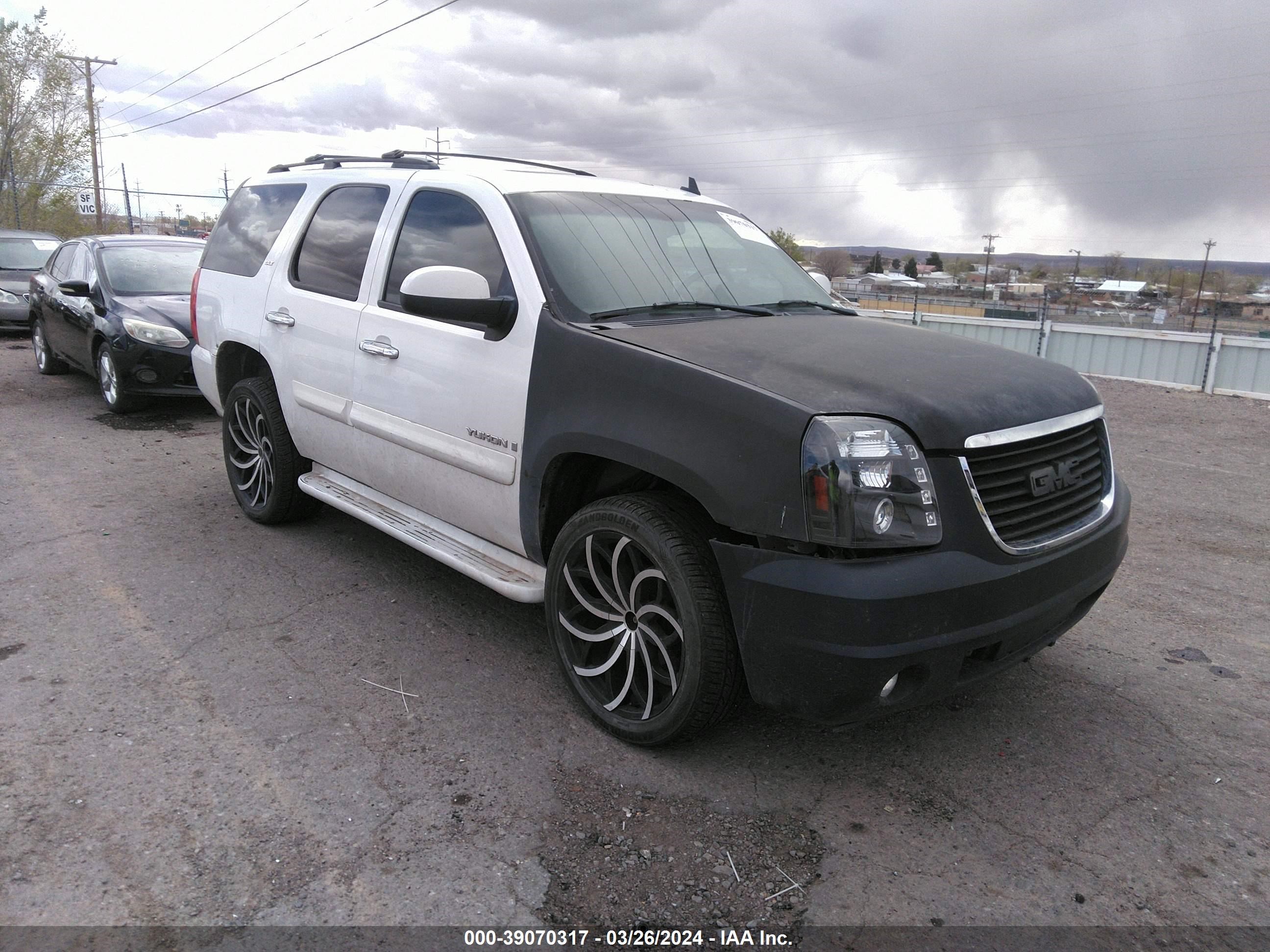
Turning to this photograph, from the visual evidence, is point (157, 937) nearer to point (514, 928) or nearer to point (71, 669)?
point (514, 928)

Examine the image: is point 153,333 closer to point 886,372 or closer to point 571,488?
point 571,488

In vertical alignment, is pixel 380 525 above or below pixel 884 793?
above

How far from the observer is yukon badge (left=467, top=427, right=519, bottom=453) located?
3.41 meters

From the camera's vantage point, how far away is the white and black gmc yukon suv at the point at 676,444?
257cm

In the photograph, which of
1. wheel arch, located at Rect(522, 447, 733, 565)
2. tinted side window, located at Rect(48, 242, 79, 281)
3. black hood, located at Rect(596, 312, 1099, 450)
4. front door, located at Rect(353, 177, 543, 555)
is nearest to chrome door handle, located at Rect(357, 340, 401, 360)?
front door, located at Rect(353, 177, 543, 555)

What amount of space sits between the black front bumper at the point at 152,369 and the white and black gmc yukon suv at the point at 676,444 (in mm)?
4149

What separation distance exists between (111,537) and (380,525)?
7.18ft

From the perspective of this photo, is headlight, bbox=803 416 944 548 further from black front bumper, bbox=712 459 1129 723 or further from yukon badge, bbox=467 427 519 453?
yukon badge, bbox=467 427 519 453

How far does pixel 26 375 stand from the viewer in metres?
10.9

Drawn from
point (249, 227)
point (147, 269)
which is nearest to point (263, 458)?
point (249, 227)

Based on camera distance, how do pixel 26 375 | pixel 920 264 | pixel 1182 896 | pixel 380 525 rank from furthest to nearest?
1. pixel 920 264
2. pixel 26 375
3. pixel 380 525
4. pixel 1182 896

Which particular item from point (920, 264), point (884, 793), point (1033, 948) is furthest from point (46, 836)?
point (920, 264)

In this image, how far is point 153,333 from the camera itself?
820cm

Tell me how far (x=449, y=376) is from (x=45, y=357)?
31.9ft
